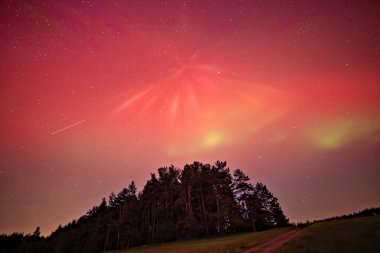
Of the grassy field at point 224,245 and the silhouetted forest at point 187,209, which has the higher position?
the silhouetted forest at point 187,209

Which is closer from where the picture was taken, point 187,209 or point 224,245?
point 224,245

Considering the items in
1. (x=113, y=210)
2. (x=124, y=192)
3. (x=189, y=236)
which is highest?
(x=124, y=192)

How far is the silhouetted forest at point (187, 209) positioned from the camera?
47.4 metres

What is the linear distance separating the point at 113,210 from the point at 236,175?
1838 inches

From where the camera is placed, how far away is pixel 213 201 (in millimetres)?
49062

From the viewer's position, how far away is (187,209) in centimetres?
4944

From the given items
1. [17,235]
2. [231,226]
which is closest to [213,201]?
[231,226]

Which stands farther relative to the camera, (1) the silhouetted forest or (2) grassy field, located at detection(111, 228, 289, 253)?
(1) the silhouetted forest

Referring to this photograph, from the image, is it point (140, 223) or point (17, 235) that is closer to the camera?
point (140, 223)

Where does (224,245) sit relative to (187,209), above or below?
below

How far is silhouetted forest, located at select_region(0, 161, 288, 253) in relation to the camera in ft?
156

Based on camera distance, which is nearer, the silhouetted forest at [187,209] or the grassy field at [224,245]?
the grassy field at [224,245]

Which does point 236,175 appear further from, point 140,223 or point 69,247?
point 69,247

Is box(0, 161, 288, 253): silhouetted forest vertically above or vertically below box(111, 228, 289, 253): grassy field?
above
